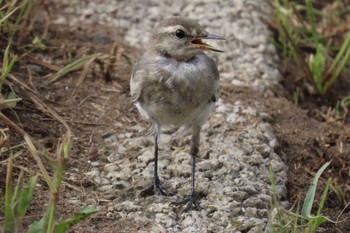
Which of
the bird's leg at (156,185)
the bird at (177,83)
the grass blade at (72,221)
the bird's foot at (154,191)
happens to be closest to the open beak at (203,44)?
the bird at (177,83)

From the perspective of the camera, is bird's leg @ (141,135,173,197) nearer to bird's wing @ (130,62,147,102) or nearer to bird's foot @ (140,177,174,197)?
bird's foot @ (140,177,174,197)

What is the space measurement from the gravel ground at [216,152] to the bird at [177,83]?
0.41 ft

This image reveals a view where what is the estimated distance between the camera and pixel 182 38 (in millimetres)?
4551

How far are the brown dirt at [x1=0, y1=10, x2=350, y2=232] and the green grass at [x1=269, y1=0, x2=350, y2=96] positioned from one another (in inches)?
8.3

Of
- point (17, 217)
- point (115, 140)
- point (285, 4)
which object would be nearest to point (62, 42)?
point (115, 140)

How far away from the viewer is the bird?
14.4 ft

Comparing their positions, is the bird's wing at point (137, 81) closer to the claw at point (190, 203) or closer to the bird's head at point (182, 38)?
the bird's head at point (182, 38)

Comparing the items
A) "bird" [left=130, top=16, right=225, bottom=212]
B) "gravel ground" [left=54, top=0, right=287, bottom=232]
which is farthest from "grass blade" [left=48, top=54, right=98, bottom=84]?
"bird" [left=130, top=16, right=225, bottom=212]

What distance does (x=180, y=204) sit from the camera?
432 centimetres

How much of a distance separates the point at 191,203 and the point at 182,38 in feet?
3.31

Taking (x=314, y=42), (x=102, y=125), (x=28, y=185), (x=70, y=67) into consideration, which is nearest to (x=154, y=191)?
(x=102, y=125)

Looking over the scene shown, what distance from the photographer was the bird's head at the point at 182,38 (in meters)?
4.53

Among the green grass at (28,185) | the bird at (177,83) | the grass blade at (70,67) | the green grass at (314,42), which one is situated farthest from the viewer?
the green grass at (314,42)

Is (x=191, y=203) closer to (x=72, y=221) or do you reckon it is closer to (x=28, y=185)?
(x=72, y=221)
